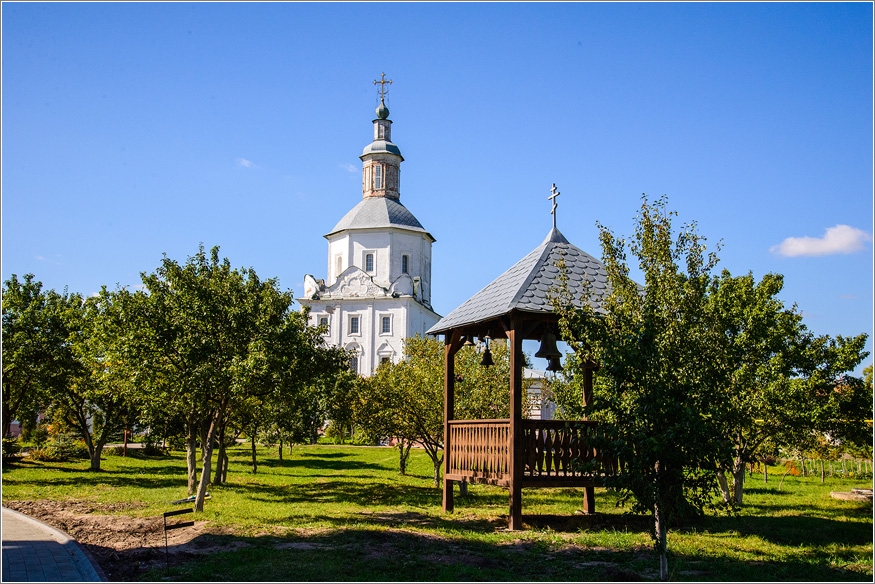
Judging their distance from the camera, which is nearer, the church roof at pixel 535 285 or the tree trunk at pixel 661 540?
the tree trunk at pixel 661 540

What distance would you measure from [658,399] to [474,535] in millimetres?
5170

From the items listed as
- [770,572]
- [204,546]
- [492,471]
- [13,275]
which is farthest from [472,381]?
[13,275]

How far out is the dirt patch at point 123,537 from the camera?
1040 centimetres

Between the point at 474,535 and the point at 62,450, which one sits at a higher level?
the point at 62,450

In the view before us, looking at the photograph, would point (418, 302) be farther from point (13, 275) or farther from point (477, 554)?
point (477, 554)

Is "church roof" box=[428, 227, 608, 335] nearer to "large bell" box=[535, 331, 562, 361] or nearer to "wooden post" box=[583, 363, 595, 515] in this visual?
"large bell" box=[535, 331, 562, 361]

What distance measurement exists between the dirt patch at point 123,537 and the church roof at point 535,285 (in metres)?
5.72

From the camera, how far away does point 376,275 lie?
2645 inches

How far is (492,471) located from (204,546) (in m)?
4.99

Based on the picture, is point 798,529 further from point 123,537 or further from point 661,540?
point 123,537

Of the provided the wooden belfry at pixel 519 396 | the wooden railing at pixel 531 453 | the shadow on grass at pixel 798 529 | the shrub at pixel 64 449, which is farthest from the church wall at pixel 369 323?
the shadow on grass at pixel 798 529

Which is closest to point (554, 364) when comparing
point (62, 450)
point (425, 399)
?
point (425, 399)

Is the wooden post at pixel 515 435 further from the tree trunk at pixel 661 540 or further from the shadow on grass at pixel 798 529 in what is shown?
the tree trunk at pixel 661 540

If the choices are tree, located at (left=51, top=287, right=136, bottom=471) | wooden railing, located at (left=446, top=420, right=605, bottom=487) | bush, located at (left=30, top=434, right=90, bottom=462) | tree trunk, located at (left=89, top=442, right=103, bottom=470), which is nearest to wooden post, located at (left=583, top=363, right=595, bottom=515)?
wooden railing, located at (left=446, top=420, right=605, bottom=487)
